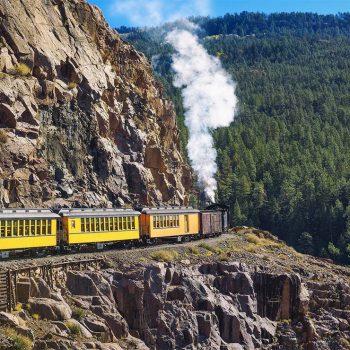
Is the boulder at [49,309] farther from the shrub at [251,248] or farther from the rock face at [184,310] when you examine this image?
the shrub at [251,248]

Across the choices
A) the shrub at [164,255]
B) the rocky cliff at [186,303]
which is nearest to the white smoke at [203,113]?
the rocky cliff at [186,303]

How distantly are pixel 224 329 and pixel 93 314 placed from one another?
415 inches

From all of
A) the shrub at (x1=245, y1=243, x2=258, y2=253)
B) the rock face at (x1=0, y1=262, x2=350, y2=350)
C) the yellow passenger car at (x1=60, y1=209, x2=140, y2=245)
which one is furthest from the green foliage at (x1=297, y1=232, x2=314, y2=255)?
the yellow passenger car at (x1=60, y1=209, x2=140, y2=245)

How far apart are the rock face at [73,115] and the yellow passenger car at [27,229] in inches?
472

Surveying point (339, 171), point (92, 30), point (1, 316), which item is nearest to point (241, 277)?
point (1, 316)

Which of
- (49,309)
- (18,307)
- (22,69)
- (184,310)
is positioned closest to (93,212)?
(184,310)

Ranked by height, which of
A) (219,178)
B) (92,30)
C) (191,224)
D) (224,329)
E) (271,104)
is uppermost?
(271,104)

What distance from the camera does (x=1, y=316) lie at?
25.8 metres

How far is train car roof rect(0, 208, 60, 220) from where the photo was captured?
33781 millimetres

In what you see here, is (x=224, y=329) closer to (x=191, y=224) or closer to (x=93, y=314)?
(x=93, y=314)

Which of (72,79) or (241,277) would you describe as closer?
(241,277)

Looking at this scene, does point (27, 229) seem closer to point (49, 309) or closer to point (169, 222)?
point (49, 309)

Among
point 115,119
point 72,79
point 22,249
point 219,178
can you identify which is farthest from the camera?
point 219,178

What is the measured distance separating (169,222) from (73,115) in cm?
1492
